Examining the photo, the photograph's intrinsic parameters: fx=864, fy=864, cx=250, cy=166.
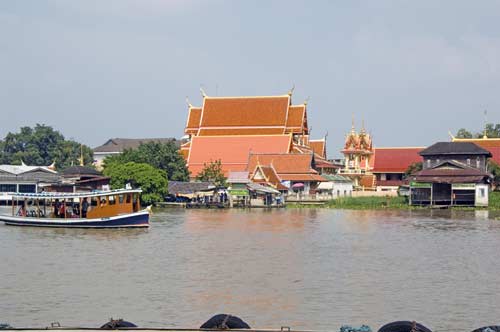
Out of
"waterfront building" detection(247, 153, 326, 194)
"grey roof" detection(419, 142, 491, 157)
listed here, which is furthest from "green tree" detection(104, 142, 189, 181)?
"grey roof" detection(419, 142, 491, 157)

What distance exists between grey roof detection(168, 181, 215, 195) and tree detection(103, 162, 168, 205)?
2.32m

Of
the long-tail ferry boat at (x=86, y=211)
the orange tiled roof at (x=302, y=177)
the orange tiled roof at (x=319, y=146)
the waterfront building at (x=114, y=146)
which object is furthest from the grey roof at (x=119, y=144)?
the long-tail ferry boat at (x=86, y=211)

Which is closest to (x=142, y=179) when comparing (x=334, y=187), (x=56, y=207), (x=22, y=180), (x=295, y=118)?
(x=22, y=180)

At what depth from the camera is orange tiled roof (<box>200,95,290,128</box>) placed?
65625 millimetres

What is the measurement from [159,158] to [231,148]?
11.2 meters

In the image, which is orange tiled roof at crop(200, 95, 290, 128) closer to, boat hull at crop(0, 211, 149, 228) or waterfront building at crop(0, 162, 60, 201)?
waterfront building at crop(0, 162, 60, 201)

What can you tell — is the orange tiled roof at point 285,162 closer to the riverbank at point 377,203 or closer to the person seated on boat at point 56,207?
the riverbank at point 377,203

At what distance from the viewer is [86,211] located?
31984 millimetres

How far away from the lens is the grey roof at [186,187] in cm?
5062

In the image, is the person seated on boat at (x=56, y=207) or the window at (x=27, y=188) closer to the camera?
the person seated on boat at (x=56, y=207)

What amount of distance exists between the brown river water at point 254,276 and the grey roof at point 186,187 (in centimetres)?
1813

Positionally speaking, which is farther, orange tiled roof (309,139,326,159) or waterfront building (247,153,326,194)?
orange tiled roof (309,139,326,159)

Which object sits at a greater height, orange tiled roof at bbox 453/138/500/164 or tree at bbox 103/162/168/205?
orange tiled roof at bbox 453/138/500/164

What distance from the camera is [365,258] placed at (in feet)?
73.3
